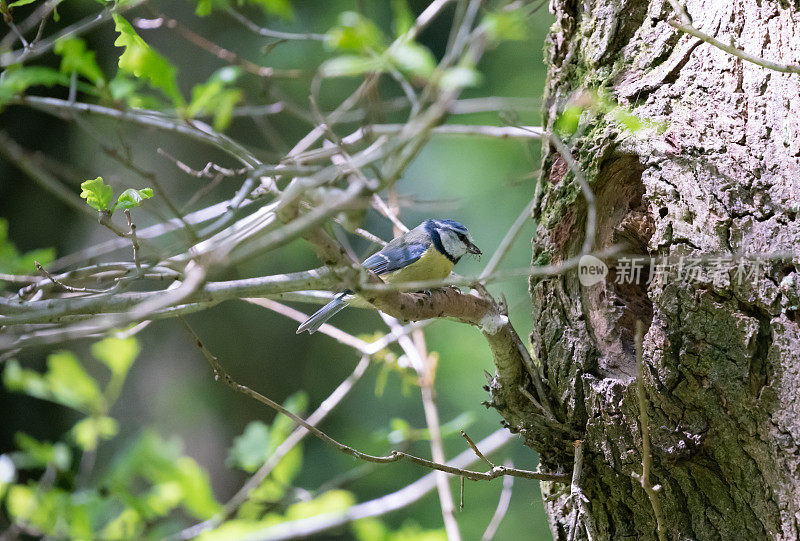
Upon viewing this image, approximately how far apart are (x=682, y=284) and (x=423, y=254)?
1.52 m

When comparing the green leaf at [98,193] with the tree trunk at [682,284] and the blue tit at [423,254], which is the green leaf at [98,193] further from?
the blue tit at [423,254]

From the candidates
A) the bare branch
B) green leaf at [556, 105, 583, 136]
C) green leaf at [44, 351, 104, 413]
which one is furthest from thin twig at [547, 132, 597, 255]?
green leaf at [44, 351, 104, 413]

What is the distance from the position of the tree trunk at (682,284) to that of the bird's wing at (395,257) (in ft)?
3.41

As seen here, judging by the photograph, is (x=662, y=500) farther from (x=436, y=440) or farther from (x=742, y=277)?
(x=436, y=440)

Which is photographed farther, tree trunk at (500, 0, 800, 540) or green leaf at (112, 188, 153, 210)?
green leaf at (112, 188, 153, 210)

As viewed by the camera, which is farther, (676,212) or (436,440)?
(436,440)

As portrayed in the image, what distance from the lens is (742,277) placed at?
1594 mm

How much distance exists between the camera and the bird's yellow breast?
309 cm

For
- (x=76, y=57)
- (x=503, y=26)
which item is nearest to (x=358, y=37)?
(x=503, y=26)

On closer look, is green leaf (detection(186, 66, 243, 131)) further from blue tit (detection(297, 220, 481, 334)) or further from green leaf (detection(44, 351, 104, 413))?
green leaf (detection(44, 351, 104, 413))

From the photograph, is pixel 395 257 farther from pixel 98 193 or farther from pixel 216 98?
pixel 98 193

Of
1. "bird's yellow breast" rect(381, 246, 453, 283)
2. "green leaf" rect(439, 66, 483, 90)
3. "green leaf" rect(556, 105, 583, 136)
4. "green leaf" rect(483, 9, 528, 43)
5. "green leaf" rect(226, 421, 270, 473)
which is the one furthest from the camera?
"bird's yellow breast" rect(381, 246, 453, 283)

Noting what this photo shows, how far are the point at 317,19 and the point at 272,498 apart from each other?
3526 millimetres

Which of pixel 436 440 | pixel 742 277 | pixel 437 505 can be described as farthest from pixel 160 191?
pixel 437 505
